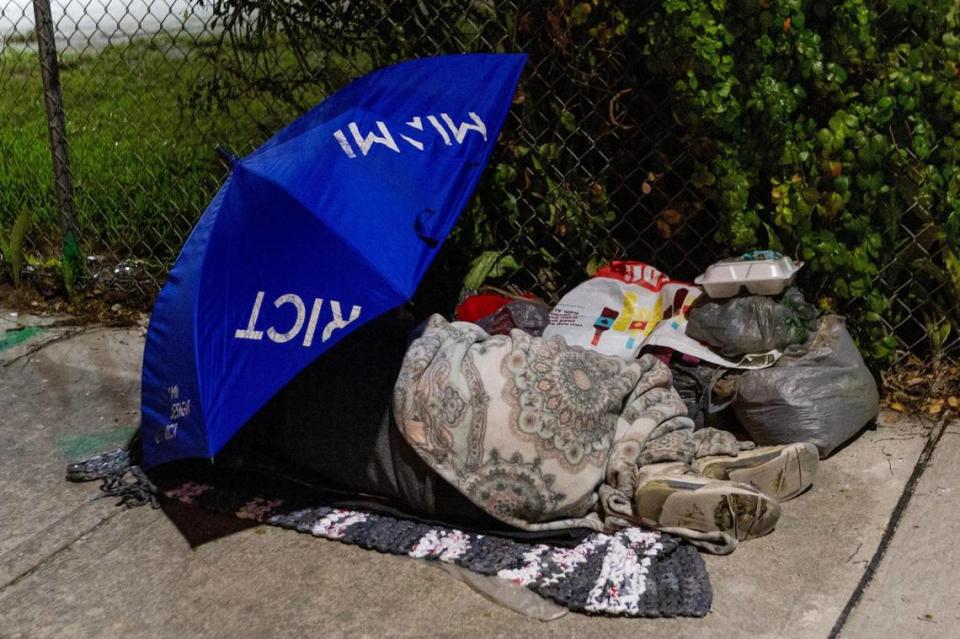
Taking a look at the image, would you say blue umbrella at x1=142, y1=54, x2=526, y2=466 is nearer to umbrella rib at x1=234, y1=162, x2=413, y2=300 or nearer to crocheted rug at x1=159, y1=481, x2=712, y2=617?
umbrella rib at x1=234, y1=162, x2=413, y2=300

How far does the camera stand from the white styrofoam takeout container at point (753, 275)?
3.34m

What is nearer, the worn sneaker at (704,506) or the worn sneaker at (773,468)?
the worn sneaker at (704,506)

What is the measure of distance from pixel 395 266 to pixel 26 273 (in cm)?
283

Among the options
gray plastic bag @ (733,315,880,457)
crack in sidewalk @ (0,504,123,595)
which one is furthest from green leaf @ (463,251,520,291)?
crack in sidewalk @ (0,504,123,595)

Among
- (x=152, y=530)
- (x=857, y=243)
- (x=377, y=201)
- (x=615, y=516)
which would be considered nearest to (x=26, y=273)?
(x=152, y=530)

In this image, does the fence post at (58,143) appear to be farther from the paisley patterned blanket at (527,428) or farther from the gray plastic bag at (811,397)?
the gray plastic bag at (811,397)

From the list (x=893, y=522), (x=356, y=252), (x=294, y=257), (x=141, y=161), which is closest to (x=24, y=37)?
(x=141, y=161)

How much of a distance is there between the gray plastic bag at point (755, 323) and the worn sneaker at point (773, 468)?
0.39 metres

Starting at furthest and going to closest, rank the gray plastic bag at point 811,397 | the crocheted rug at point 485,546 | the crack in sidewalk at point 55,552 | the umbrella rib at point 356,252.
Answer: the gray plastic bag at point 811,397 → the crack in sidewalk at point 55,552 → the crocheted rug at point 485,546 → the umbrella rib at point 356,252

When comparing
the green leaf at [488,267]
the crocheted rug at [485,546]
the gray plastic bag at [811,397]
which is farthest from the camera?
the green leaf at [488,267]

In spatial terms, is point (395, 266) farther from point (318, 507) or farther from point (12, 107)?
point (12, 107)

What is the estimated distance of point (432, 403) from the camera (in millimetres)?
2928

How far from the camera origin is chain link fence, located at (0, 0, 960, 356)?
371 cm

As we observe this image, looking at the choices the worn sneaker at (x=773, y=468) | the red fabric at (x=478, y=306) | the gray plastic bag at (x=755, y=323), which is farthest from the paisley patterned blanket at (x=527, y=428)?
the red fabric at (x=478, y=306)
